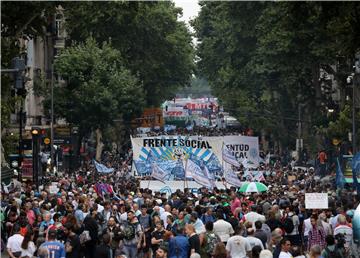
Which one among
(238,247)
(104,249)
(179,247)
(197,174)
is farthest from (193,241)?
(197,174)

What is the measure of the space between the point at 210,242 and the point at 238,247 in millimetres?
1400

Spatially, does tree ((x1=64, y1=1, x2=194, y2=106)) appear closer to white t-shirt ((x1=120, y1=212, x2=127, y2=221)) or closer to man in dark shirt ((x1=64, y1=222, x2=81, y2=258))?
white t-shirt ((x1=120, y1=212, x2=127, y2=221))

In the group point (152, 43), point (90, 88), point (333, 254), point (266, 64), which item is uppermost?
point (152, 43)

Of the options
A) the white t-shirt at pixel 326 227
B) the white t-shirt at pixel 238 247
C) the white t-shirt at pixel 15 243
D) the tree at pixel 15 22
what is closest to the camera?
the white t-shirt at pixel 238 247

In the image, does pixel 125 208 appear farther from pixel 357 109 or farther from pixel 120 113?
pixel 120 113

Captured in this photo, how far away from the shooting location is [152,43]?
95750 millimetres

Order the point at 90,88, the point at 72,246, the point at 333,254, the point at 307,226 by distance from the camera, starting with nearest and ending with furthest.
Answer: the point at 333,254, the point at 72,246, the point at 307,226, the point at 90,88

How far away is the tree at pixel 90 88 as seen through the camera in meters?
73.0

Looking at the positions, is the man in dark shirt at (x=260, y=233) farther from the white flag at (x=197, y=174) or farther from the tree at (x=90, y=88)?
the tree at (x=90, y=88)

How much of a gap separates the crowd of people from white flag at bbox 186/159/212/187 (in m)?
5.86

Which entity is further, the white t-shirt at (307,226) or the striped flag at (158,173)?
the striped flag at (158,173)

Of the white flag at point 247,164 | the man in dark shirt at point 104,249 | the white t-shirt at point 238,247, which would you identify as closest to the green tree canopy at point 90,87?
the white flag at point 247,164

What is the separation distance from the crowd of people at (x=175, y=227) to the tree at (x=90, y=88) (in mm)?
38547

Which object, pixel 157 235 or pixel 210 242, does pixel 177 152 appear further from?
pixel 210 242
